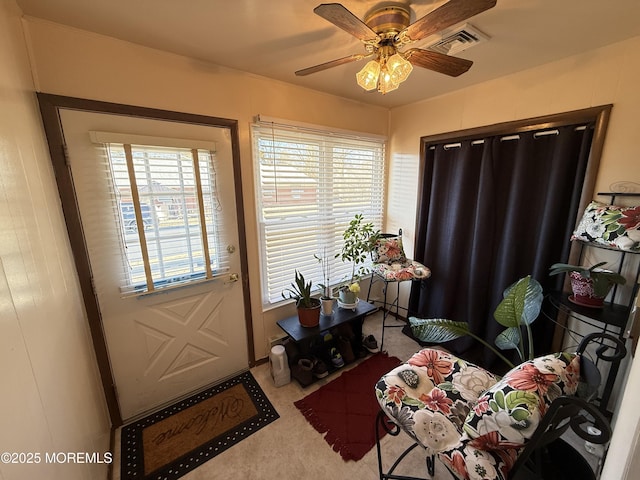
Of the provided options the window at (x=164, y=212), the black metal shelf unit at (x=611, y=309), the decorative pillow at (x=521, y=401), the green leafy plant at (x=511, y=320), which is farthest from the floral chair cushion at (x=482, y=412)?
the window at (x=164, y=212)

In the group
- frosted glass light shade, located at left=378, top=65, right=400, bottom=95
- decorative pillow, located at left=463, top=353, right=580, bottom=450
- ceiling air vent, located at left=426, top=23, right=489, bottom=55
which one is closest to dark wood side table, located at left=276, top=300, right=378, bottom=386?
decorative pillow, located at left=463, top=353, right=580, bottom=450

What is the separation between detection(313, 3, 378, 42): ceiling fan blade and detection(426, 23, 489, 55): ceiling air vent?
1.79 ft

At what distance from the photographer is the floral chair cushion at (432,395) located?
1.07m

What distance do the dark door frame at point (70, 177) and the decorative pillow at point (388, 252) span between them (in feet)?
4.54

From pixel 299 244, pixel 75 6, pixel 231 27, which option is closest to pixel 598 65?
pixel 231 27

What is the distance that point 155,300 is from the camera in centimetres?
169

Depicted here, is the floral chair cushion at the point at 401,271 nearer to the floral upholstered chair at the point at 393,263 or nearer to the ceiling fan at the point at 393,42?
the floral upholstered chair at the point at 393,263

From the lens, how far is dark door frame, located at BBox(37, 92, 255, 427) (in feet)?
4.27

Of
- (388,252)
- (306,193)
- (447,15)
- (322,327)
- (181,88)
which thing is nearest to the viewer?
(447,15)

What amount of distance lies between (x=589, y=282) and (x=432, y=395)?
1171 millimetres

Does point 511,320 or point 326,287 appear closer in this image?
point 511,320

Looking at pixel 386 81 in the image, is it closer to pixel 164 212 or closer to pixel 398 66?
pixel 398 66

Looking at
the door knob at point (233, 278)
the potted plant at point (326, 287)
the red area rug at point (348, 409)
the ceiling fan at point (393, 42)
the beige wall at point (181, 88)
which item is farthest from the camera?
the potted plant at point (326, 287)

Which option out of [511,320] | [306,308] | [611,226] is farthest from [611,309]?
[306,308]
